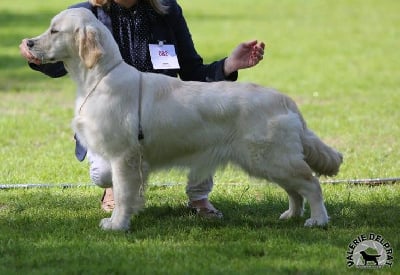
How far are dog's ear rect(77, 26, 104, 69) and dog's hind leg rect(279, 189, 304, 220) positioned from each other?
5.58 ft

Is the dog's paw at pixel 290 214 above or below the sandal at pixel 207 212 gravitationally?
above

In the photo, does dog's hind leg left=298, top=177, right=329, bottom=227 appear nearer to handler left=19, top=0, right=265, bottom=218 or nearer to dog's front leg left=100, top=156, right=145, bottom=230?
handler left=19, top=0, right=265, bottom=218

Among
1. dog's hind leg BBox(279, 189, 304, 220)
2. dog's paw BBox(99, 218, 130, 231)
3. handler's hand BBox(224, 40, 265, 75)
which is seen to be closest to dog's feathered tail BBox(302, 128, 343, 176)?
dog's hind leg BBox(279, 189, 304, 220)

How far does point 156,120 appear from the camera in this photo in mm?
5430

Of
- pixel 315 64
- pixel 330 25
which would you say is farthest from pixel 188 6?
pixel 315 64

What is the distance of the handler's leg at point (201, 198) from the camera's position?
19.9 feet

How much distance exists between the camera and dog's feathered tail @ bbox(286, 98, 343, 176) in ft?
18.4

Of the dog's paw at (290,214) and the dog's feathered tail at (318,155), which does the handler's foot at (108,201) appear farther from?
the dog's feathered tail at (318,155)

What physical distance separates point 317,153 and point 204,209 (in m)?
1.00

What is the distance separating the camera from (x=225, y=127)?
216 inches

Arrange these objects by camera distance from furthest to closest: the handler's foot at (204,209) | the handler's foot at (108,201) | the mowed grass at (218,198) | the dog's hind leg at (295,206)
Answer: the handler's foot at (108,201), the handler's foot at (204,209), the dog's hind leg at (295,206), the mowed grass at (218,198)

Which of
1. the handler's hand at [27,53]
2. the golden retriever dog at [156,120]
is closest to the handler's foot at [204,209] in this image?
the golden retriever dog at [156,120]

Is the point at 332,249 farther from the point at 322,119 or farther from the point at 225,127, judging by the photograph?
the point at 322,119

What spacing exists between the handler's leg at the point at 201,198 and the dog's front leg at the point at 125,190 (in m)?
0.63
